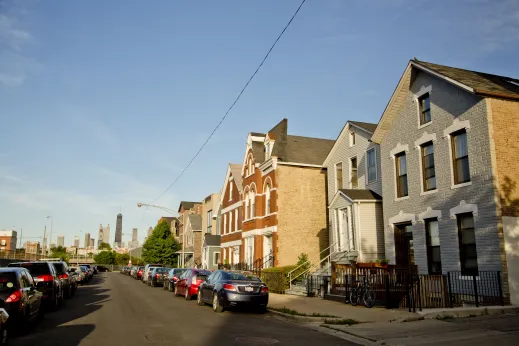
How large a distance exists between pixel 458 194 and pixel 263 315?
347 inches

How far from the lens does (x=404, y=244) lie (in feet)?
70.6

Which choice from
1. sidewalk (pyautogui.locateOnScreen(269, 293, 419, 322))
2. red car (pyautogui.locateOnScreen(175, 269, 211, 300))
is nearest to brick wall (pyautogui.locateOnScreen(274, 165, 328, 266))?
red car (pyautogui.locateOnScreen(175, 269, 211, 300))

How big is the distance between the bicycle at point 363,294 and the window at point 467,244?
12.0 ft

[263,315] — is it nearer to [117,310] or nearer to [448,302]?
[117,310]

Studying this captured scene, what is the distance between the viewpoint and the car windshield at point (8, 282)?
11.0 m

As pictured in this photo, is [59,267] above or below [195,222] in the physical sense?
below

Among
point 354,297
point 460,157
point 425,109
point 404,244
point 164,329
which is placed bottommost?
point 164,329

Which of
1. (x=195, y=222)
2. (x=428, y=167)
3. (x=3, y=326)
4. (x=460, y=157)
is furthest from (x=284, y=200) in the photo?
(x=195, y=222)

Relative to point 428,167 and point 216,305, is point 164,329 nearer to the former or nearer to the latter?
point 216,305

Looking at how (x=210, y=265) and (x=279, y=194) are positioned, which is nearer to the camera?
(x=279, y=194)

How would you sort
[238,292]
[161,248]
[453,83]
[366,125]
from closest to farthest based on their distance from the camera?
[238,292] → [453,83] → [366,125] → [161,248]

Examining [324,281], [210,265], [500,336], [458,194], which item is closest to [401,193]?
[458,194]

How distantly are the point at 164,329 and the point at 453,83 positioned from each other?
13980 mm

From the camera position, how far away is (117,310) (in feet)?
55.3
